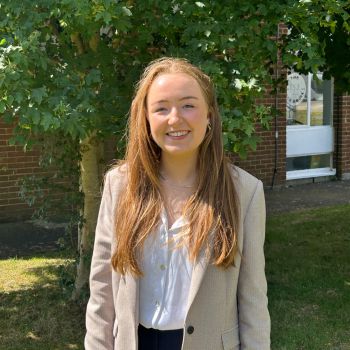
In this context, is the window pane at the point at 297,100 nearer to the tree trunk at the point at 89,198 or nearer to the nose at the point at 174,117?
the tree trunk at the point at 89,198

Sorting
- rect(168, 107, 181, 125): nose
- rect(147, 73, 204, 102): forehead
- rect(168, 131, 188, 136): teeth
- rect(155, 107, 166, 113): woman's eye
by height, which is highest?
rect(147, 73, 204, 102): forehead

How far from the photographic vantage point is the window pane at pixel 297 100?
38.1ft

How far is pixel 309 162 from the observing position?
12016 mm

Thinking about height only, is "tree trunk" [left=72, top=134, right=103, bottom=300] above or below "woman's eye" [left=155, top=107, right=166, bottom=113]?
below

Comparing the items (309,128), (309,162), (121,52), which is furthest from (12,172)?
(309,162)

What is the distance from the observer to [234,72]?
12.1 ft

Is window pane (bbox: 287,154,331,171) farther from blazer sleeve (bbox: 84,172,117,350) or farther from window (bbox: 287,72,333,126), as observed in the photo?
blazer sleeve (bbox: 84,172,117,350)

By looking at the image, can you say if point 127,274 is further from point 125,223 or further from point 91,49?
point 91,49

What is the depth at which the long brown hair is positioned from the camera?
2039 millimetres

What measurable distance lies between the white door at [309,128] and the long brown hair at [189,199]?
9.52m

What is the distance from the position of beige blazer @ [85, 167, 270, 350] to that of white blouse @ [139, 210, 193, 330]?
0.03 m

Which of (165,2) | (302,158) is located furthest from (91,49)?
(302,158)

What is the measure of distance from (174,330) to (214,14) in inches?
92.2

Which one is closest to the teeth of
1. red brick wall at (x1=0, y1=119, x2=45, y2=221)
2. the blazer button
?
the blazer button
